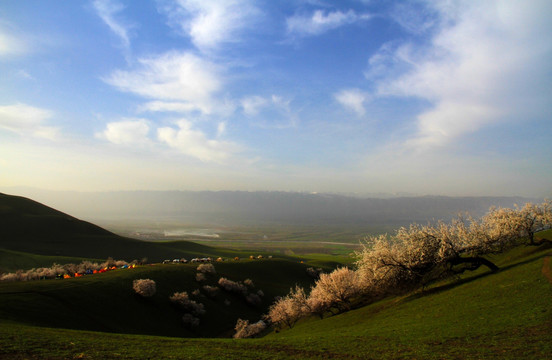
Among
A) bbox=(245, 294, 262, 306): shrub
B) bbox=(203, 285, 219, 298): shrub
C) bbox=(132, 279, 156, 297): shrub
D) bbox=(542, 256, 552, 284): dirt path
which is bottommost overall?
bbox=(245, 294, 262, 306): shrub

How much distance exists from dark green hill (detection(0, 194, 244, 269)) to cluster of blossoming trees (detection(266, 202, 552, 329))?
352 feet

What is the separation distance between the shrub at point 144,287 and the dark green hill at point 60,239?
73.8 metres

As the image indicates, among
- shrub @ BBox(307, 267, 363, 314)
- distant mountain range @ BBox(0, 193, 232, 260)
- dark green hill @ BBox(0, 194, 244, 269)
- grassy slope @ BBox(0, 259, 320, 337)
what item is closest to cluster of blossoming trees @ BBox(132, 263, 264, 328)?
grassy slope @ BBox(0, 259, 320, 337)

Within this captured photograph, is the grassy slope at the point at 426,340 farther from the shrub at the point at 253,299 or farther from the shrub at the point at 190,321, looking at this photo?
the shrub at the point at 253,299

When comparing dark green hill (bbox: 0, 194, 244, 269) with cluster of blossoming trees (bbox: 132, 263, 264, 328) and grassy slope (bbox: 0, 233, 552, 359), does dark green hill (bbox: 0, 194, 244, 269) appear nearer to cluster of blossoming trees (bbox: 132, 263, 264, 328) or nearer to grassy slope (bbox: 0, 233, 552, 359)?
cluster of blossoming trees (bbox: 132, 263, 264, 328)

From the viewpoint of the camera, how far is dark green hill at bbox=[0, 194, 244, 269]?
404 feet

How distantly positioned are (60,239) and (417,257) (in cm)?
15916

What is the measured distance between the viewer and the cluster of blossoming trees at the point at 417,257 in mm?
40281

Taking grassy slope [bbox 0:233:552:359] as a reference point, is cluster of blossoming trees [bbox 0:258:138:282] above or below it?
below

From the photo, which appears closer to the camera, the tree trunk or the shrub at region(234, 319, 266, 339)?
the tree trunk

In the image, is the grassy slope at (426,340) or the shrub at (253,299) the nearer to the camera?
the grassy slope at (426,340)

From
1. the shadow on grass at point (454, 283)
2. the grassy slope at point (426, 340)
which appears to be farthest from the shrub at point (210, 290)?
the shadow on grass at point (454, 283)

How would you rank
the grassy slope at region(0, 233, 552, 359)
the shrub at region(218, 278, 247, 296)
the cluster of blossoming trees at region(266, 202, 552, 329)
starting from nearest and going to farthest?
1. the grassy slope at region(0, 233, 552, 359)
2. the cluster of blossoming trees at region(266, 202, 552, 329)
3. the shrub at region(218, 278, 247, 296)

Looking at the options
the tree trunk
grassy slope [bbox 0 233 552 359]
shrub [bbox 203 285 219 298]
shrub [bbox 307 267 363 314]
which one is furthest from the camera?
shrub [bbox 203 285 219 298]
